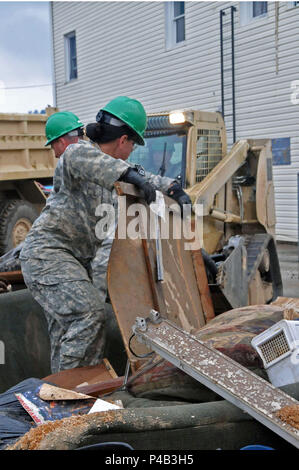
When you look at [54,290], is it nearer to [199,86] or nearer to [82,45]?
[199,86]

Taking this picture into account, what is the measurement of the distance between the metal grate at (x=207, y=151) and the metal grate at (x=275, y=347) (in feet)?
11.0

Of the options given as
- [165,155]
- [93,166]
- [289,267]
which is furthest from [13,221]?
[93,166]

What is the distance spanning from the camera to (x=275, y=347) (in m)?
1.95

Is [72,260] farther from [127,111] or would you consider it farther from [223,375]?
[223,375]

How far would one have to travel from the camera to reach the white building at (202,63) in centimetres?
1099

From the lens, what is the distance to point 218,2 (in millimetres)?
12008

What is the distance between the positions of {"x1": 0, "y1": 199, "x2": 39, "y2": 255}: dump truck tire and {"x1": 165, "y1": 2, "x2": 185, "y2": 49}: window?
7293 mm

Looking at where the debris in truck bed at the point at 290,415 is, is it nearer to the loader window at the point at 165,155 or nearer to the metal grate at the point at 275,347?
the metal grate at the point at 275,347

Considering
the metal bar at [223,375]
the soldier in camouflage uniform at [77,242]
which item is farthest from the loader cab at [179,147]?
the metal bar at [223,375]

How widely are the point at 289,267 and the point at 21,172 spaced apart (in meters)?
4.85

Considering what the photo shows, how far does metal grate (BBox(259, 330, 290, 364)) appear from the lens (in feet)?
6.24

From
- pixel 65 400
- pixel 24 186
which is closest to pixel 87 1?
pixel 24 186

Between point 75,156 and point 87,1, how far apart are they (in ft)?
49.2

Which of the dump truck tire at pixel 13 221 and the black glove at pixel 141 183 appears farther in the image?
the dump truck tire at pixel 13 221
